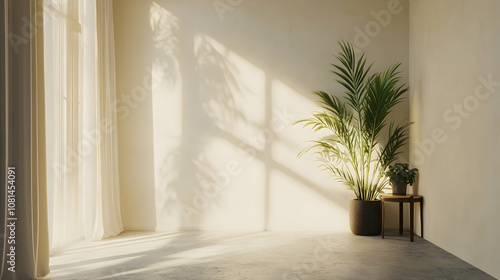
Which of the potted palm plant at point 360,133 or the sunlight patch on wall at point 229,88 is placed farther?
the sunlight patch on wall at point 229,88

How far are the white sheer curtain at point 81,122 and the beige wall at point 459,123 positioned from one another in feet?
11.7

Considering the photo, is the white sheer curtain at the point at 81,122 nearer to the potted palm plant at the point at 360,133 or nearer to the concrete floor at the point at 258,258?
the concrete floor at the point at 258,258

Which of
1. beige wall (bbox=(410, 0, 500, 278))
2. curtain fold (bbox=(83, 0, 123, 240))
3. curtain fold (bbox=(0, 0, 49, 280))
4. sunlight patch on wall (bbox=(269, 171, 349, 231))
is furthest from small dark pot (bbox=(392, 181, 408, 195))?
curtain fold (bbox=(0, 0, 49, 280))

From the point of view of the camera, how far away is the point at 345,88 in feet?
20.1

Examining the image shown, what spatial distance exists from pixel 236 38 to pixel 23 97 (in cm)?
313

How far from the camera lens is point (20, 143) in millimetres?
3578

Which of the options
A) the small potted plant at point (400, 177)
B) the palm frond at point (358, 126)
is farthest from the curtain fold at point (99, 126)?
the small potted plant at point (400, 177)

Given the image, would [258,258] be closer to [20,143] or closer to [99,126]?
[20,143]

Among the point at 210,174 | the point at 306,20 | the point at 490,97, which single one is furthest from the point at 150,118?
the point at 490,97

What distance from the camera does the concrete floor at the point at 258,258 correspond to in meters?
3.90

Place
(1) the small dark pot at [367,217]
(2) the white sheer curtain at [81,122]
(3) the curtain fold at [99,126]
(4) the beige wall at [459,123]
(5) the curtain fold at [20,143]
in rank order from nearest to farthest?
1. (5) the curtain fold at [20,143]
2. (4) the beige wall at [459,123]
3. (2) the white sheer curtain at [81,122]
4. (3) the curtain fold at [99,126]
5. (1) the small dark pot at [367,217]

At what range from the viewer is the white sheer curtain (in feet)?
15.9

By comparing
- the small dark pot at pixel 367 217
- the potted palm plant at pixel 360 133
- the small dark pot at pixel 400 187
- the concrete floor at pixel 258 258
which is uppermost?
the potted palm plant at pixel 360 133

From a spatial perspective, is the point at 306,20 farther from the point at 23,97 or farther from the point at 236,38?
the point at 23,97
